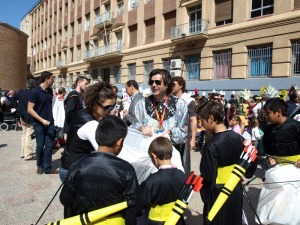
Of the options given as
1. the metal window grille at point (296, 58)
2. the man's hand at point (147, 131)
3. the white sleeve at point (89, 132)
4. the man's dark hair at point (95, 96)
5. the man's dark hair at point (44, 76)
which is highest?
the metal window grille at point (296, 58)

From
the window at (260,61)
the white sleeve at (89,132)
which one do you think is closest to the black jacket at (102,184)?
the white sleeve at (89,132)

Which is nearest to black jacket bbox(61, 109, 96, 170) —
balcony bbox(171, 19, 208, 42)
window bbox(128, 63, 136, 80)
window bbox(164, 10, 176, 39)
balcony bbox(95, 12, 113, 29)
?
balcony bbox(171, 19, 208, 42)

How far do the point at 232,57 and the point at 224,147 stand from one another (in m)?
13.8

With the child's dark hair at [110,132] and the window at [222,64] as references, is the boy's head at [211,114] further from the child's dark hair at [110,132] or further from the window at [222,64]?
the window at [222,64]

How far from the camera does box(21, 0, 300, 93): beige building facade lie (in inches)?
526

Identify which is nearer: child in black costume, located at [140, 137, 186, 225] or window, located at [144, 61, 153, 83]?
child in black costume, located at [140, 137, 186, 225]

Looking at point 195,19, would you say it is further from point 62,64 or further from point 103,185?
point 62,64

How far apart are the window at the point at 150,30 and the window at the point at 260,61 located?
8.67 m

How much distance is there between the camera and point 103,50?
26.6m

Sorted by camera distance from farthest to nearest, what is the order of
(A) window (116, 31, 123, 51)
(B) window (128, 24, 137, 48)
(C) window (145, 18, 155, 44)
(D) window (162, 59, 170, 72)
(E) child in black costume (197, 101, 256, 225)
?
(A) window (116, 31, 123, 51) → (B) window (128, 24, 137, 48) → (C) window (145, 18, 155, 44) → (D) window (162, 59, 170, 72) → (E) child in black costume (197, 101, 256, 225)

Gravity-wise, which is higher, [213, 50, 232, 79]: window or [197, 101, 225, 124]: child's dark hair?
[213, 50, 232, 79]: window

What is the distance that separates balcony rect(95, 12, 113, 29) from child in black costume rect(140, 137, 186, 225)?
2470 centimetres

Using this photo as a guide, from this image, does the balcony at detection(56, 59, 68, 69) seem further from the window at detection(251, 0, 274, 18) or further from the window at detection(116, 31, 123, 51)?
the window at detection(251, 0, 274, 18)

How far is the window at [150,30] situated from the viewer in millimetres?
21172
